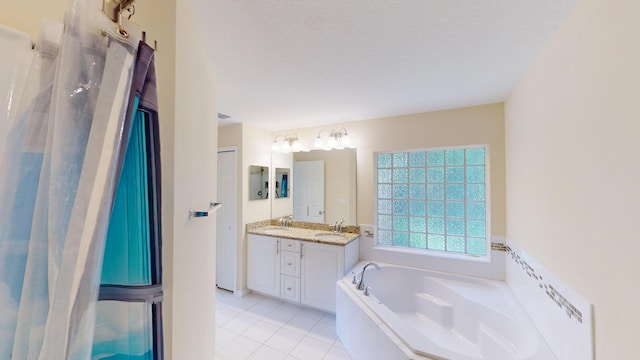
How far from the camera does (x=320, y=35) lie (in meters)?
1.35

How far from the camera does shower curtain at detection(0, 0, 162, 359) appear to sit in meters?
0.40

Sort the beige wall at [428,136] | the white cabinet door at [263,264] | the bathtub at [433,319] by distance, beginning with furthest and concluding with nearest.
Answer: the white cabinet door at [263,264] → the beige wall at [428,136] → the bathtub at [433,319]

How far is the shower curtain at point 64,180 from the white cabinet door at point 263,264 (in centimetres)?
262

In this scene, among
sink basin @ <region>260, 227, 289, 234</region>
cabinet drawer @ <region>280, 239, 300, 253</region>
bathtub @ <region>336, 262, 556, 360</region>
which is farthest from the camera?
sink basin @ <region>260, 227, 289, 234</region>

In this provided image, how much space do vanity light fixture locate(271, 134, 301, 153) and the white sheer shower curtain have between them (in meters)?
2.95

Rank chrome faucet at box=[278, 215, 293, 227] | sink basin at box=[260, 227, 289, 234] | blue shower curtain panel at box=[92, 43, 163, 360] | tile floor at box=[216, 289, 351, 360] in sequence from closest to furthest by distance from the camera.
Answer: blue shower curtain panel at box=[92, 43, 163, 360] < tile floor at box=[216, 289, 351, 360] < sink basin at box=[260, 227, 289, 234] < chrome faucet at box=[278, 215, 293, 227]

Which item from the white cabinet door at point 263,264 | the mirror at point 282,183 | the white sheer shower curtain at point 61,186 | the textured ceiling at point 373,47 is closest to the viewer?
the white sheer shower curtain at point 61,186

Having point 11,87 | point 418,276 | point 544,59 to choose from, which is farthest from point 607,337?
point 11,87

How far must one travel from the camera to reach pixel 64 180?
0.42 meters

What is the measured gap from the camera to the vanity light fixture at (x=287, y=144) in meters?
3.42

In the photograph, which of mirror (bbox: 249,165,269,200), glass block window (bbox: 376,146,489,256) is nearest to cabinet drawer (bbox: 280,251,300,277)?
mirror (bbox: 249,165,269,200)

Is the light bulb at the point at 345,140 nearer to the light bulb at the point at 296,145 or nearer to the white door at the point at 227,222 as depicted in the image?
the light bulb at the point at 296,145

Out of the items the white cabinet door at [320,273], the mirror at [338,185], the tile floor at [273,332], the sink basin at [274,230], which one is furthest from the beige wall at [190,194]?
the mirror at [338,185]

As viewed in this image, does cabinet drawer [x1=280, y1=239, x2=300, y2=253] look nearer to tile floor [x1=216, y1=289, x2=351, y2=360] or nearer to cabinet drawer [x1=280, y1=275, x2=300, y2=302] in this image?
cabinet drawer [x1=280, y1=275, x2=300, y2=302]
